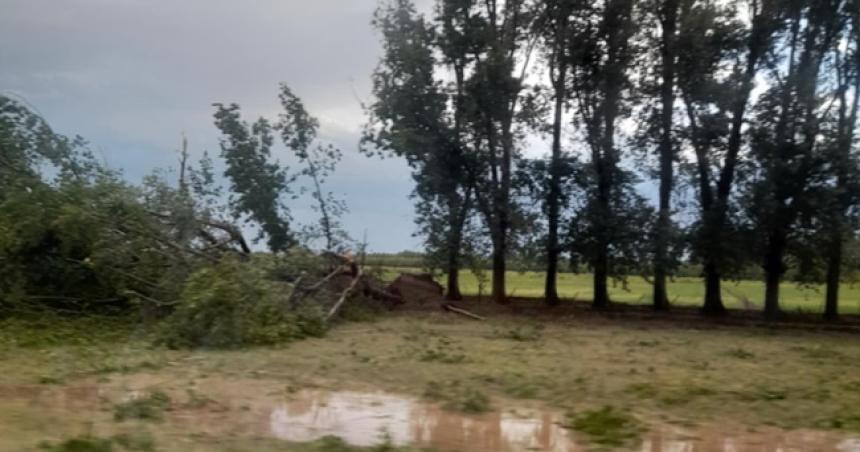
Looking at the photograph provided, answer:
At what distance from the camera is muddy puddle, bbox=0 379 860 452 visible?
7.15 m

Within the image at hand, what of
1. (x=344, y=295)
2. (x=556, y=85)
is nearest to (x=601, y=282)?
(x=556, y=85)

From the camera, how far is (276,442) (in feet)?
22.8

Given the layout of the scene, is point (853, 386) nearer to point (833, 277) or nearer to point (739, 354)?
point (739, 354)

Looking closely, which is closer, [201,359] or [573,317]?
[201,359]

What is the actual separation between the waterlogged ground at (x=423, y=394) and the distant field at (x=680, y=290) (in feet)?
19.7

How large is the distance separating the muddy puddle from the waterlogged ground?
23mm

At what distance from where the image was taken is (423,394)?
923cm

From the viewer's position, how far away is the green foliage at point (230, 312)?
12.7 metres

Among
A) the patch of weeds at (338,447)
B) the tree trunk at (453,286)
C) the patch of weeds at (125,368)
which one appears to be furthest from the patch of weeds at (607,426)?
the tree trunk at (453,286)

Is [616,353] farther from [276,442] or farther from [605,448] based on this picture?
[276,442]

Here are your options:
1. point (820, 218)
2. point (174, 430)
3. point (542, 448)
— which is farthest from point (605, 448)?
point (820, 218)

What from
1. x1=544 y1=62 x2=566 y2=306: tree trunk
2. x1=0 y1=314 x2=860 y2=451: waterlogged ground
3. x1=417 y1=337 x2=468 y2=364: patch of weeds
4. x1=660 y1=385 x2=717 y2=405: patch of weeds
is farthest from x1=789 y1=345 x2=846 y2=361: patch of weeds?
x1=544 y1=62 x2=566 y2=306: tree trunk

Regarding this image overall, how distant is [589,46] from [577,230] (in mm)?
4052

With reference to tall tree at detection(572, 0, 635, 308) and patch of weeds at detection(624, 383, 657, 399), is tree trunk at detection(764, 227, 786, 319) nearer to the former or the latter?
tall tree at detection(572, 0, 635, 308)
